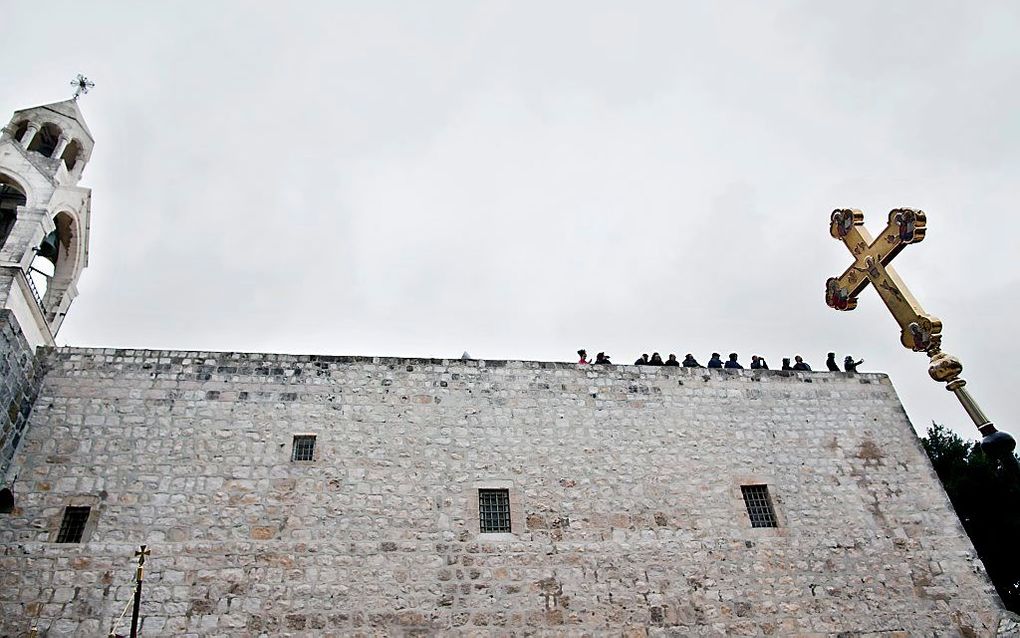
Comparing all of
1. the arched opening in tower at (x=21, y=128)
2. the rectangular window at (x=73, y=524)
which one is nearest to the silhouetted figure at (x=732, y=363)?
the rectangular window at (x=73, y=524)

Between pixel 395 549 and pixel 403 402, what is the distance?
2.36 m

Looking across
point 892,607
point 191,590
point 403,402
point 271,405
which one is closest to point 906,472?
point 892,607

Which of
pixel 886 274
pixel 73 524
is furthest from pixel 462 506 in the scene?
pixel 886 274

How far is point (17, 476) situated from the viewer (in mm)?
8648

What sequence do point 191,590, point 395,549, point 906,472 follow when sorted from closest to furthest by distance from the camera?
point 191,590 < point 395,549 < point 906,472

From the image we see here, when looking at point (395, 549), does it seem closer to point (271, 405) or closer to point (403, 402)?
point (403, 402)

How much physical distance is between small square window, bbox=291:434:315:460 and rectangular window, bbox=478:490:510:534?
2741mm

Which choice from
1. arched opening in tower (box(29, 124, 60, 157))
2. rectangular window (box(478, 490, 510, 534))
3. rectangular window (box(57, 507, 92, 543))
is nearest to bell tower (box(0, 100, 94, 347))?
arched opening in tower (box(29, 124, 60, 157))

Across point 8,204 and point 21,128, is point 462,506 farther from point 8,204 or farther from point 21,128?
point 21,128

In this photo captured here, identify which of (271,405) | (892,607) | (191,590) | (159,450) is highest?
(271,405)

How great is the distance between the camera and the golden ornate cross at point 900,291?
491 centimetres

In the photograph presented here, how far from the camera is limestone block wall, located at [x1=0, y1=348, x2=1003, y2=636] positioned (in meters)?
8.40

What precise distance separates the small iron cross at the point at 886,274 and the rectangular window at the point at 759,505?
4.49 metres

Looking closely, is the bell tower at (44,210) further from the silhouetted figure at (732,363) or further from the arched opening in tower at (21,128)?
the silhouetted figure at (732,363)
